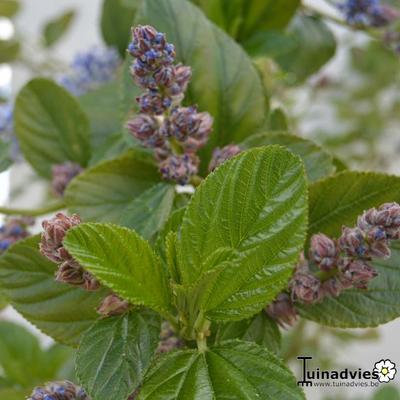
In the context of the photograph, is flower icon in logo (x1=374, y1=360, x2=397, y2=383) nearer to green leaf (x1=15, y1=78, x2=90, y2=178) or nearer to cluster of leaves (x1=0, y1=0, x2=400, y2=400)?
cluster of leaves (x1=0, y1=0, x2=400, y2=400)

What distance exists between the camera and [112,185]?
343 millimetres

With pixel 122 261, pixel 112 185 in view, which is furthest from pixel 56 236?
pixel 112 185

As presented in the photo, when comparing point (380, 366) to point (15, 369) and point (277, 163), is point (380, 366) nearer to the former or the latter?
point (277, 163)

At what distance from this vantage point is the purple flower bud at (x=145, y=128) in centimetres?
28

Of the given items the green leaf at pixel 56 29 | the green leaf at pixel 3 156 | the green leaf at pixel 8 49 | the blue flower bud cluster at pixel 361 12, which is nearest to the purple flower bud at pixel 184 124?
the green leaf at pixel 3 156

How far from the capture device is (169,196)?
1.02 feet

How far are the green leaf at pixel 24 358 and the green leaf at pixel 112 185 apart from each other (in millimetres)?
237

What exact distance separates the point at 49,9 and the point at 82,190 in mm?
1265

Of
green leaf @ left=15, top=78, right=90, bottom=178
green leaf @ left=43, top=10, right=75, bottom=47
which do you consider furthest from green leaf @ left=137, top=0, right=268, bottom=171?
green leaf @ left=43, top=10, right=75, bottom=47

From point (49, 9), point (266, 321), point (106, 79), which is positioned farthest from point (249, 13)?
point (49, 9)

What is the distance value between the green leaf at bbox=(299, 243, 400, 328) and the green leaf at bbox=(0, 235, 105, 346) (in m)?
0.10

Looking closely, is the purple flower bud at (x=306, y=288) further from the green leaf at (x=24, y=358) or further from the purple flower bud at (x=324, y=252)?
the green leaf at (x=24, y=358)

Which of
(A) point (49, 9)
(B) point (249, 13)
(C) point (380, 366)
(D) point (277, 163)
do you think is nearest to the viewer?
(D) point (277, 163)

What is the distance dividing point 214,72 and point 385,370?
17cm
